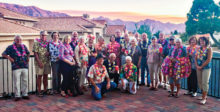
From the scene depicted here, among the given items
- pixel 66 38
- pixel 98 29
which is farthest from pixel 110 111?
pixel 98 29

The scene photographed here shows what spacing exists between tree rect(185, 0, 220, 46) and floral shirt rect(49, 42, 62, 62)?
37494mm

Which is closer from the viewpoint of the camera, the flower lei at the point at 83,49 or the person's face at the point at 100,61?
the person's face at the point at 100,61

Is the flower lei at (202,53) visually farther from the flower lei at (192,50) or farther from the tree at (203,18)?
the tree at (203,18)

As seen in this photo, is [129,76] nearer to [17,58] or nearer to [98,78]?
[98,78]

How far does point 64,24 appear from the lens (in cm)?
2862

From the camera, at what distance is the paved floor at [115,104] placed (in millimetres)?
4840

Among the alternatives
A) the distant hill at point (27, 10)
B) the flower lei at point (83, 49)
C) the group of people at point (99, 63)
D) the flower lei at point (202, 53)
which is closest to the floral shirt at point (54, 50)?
the group of people at point (99, 63)

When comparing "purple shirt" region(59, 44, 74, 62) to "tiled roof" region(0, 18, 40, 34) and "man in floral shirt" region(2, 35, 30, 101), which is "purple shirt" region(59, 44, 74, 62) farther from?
"tiled roof" region(0, 18, 40, 34)

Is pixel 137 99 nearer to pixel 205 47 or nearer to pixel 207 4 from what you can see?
pixel 205 47

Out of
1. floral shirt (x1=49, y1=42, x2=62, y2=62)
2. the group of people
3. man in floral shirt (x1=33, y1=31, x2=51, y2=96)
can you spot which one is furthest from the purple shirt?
man in floral shirt (x1=33, y1=31, x2=51, y2=96)

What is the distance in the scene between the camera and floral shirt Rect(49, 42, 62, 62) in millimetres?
5648

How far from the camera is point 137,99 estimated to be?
565cm

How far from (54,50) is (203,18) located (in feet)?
127

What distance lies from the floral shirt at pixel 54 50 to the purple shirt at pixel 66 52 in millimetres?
113
